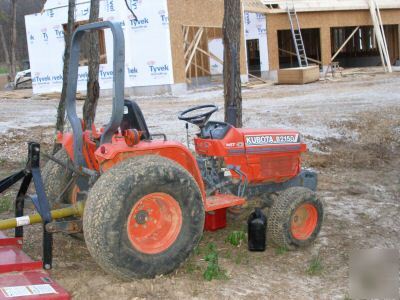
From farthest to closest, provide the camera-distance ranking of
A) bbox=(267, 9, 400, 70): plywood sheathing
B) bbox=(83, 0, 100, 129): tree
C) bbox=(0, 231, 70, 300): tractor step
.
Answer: bbox=(267, 9, 400, 70): plywood sheathing, bbox=(83, 0, 100, 129): tree, bbox=(0, 231, 70, 300): tractor step

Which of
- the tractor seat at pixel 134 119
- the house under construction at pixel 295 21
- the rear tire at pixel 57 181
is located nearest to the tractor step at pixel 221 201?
the tractor seat at pixel 134 119

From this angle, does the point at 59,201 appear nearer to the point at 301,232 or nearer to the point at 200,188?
the point at 200,188

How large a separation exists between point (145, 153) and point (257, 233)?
4.52 ft

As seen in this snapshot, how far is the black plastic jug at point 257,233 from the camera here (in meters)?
5.22

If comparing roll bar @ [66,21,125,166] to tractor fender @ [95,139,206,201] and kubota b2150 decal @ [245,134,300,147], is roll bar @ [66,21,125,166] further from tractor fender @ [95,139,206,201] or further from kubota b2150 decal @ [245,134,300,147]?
kubota b2150 decal @ [245,134,300,147]

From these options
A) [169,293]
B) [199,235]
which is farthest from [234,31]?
[169,293]

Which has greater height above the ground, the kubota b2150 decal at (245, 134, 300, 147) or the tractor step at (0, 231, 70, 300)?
the kubota b2150 decal at (245, 134, 300, 147)

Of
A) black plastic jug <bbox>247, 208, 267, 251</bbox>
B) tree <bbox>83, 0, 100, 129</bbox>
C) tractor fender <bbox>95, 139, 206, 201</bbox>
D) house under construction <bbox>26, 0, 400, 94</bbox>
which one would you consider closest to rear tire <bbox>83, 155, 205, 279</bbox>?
tractor fender <bbox>95, 139, 206, 201</bbox>

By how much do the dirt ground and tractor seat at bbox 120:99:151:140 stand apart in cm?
118

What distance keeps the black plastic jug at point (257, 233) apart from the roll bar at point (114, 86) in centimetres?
157

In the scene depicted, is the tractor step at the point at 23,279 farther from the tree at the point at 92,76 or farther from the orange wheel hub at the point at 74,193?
the tree at the point at 92,76

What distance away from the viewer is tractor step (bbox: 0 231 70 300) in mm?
3754

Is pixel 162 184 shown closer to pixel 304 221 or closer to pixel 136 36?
pixel 304 221

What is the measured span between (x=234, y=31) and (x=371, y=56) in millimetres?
29780
